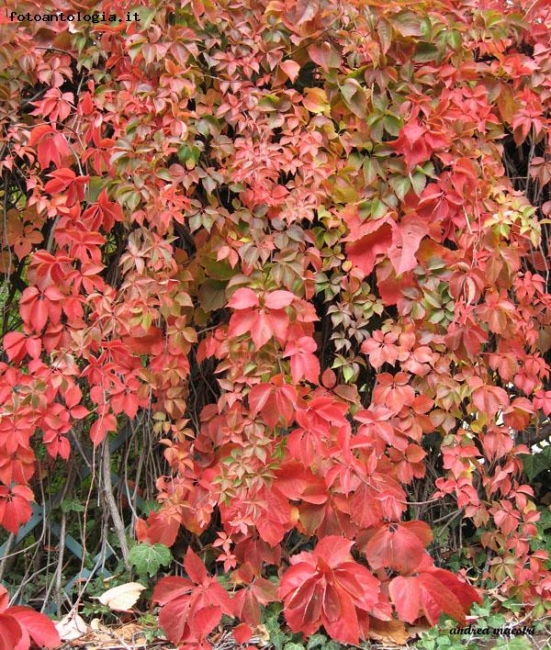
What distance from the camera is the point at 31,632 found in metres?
1.67

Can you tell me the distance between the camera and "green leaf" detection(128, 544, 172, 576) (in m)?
1.86

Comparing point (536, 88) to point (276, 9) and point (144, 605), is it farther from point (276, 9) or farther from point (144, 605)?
point (144, 605)

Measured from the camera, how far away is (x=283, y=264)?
1804 mm

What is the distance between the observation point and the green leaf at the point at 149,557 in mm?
1861

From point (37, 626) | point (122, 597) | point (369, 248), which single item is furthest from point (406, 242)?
point (37, 626)

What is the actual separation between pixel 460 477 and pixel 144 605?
3.23 ft

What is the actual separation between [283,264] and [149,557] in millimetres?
887

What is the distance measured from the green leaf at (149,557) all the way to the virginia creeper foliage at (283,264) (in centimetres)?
3

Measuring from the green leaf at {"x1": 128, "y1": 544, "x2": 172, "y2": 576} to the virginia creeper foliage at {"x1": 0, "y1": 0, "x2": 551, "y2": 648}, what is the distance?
33 millimetres

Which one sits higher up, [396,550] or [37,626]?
[396,550]

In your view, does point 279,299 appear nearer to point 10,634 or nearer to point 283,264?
point 283,264

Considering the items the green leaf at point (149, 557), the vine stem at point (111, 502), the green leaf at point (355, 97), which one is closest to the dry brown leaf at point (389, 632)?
the green leaf at point (149, 557)

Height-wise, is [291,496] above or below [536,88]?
below

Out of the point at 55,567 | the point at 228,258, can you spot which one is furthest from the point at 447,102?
the point at 55,567
